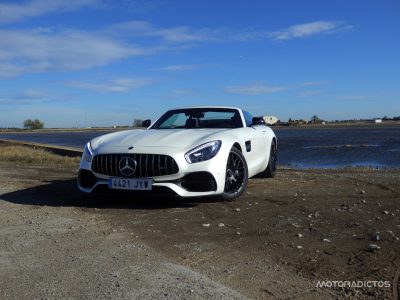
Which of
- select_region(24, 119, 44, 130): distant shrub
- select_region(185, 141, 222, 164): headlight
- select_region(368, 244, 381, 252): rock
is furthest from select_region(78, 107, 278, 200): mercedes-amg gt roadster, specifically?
select_region(24, 119, 44, 130): distant shrub

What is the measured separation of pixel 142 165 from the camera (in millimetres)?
6012

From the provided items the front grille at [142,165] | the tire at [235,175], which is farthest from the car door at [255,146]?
the front grille at [142,165]

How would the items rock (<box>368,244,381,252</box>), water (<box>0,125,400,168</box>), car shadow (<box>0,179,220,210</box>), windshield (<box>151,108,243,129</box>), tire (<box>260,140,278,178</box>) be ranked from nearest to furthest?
rock (<box>368,244,381,252</box>) < car shadow (<box>0,179,220,210</box>) < windshield (<box>151,108,243,129</box>) < tire (<box>260,140,278,178</box>) < water (<box>0,125,400,168</box>)

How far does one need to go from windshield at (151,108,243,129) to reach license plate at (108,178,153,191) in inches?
82.5

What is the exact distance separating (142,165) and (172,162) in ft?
1.27

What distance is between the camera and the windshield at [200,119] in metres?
7.91

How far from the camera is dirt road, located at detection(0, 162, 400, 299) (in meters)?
3.30

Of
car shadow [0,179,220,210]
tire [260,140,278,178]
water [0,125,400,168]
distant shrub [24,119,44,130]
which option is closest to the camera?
car shadow [0,179,220,210]

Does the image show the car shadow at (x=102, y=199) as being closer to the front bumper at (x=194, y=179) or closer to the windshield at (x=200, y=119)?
the front bumper at (x=194, y=179)

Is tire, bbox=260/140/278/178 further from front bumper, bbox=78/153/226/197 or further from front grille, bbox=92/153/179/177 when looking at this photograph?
front grille, bbox=92/153/179/177

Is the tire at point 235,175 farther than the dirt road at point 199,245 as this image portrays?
Yes

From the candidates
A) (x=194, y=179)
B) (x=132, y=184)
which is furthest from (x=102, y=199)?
(x=194, y=179)

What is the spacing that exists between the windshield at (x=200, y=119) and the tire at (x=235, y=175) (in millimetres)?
1255

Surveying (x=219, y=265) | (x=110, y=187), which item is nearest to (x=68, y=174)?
(x=110, y=187)
